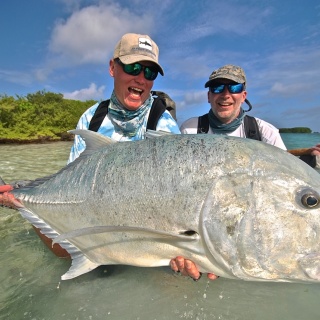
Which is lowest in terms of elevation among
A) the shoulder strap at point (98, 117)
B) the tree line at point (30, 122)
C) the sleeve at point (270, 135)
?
the shoulder strap at point (98, 117)

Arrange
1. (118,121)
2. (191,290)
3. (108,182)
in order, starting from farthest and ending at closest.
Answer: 1. (118,121)
2. (191,290)
3. (108,182)

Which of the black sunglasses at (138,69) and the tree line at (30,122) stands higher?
the tree line at (30,122)

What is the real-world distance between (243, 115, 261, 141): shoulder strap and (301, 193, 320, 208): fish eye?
9.31 ft

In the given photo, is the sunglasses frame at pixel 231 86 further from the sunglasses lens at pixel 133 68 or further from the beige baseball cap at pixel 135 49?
the sunglasses lens at pixel 133 68

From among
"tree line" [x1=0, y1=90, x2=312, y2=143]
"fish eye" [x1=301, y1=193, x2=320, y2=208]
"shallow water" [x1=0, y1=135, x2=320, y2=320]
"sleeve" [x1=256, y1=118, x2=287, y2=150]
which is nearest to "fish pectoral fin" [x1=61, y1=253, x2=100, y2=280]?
"shallow water" [x1=0, y1=135, x2=320, y2=320]

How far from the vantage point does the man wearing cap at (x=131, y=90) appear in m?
3.41

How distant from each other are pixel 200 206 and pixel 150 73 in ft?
6.70

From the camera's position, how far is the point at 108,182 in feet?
7.56

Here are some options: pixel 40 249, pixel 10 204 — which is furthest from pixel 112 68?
pixel 40 249

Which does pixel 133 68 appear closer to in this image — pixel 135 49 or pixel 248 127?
pixel 135 49

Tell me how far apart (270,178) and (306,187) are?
0.21m

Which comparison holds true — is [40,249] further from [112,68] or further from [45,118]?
[45,118]

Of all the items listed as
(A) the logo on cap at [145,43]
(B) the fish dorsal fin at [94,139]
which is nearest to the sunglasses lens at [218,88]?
A: (A) the logo on cap at [145,43]

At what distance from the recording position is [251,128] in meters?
4.61
